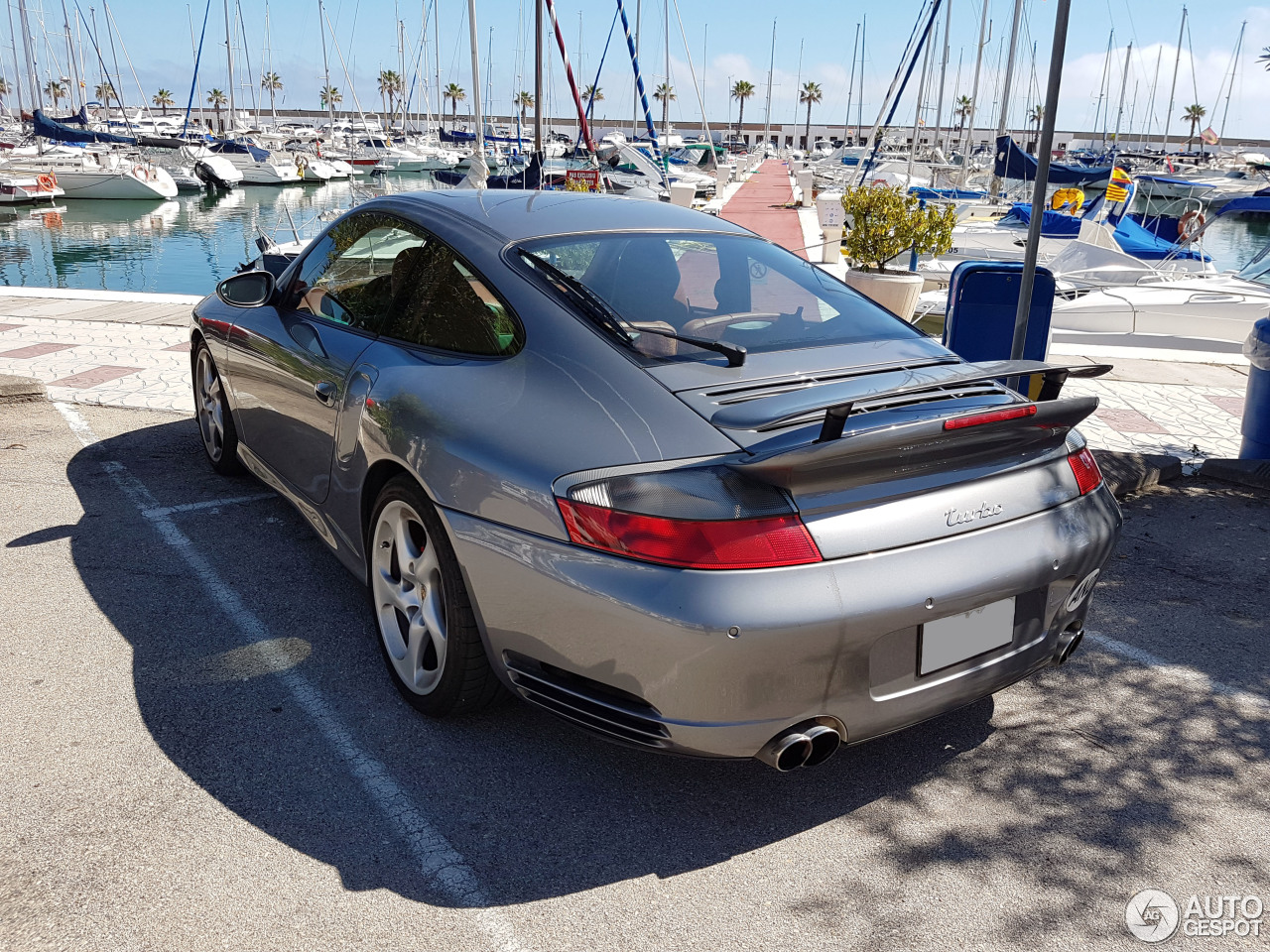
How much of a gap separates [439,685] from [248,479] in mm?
3041

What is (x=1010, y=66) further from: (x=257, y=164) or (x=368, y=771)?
(x=257, y=164)

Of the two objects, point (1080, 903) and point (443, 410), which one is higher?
point (443, 410)

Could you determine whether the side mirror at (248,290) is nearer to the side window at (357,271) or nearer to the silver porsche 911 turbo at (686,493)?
the side window at (357,271)

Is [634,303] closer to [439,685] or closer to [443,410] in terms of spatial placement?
[443,410]

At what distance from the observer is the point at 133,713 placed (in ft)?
10.7

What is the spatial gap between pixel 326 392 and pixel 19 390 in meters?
4.90

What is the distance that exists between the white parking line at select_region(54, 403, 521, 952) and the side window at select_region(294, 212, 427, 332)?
122cm

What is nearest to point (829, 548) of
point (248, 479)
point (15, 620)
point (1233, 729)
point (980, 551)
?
point (980, 551)

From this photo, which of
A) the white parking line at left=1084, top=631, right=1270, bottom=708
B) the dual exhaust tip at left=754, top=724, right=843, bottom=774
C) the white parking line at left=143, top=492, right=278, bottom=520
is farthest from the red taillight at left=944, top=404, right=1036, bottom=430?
the white parking line at left=143, top=492, right=278, bottom=520

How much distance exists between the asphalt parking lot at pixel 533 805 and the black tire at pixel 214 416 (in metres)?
1.30

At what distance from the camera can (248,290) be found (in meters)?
4.53

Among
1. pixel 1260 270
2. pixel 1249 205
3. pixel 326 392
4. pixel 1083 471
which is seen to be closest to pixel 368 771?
pixel 326 392

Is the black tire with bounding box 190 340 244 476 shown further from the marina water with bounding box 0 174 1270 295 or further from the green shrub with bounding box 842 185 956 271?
the green shrub with bounding box 842 185 956 271

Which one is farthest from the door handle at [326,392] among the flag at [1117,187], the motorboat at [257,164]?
the motorboat at [257,164]
